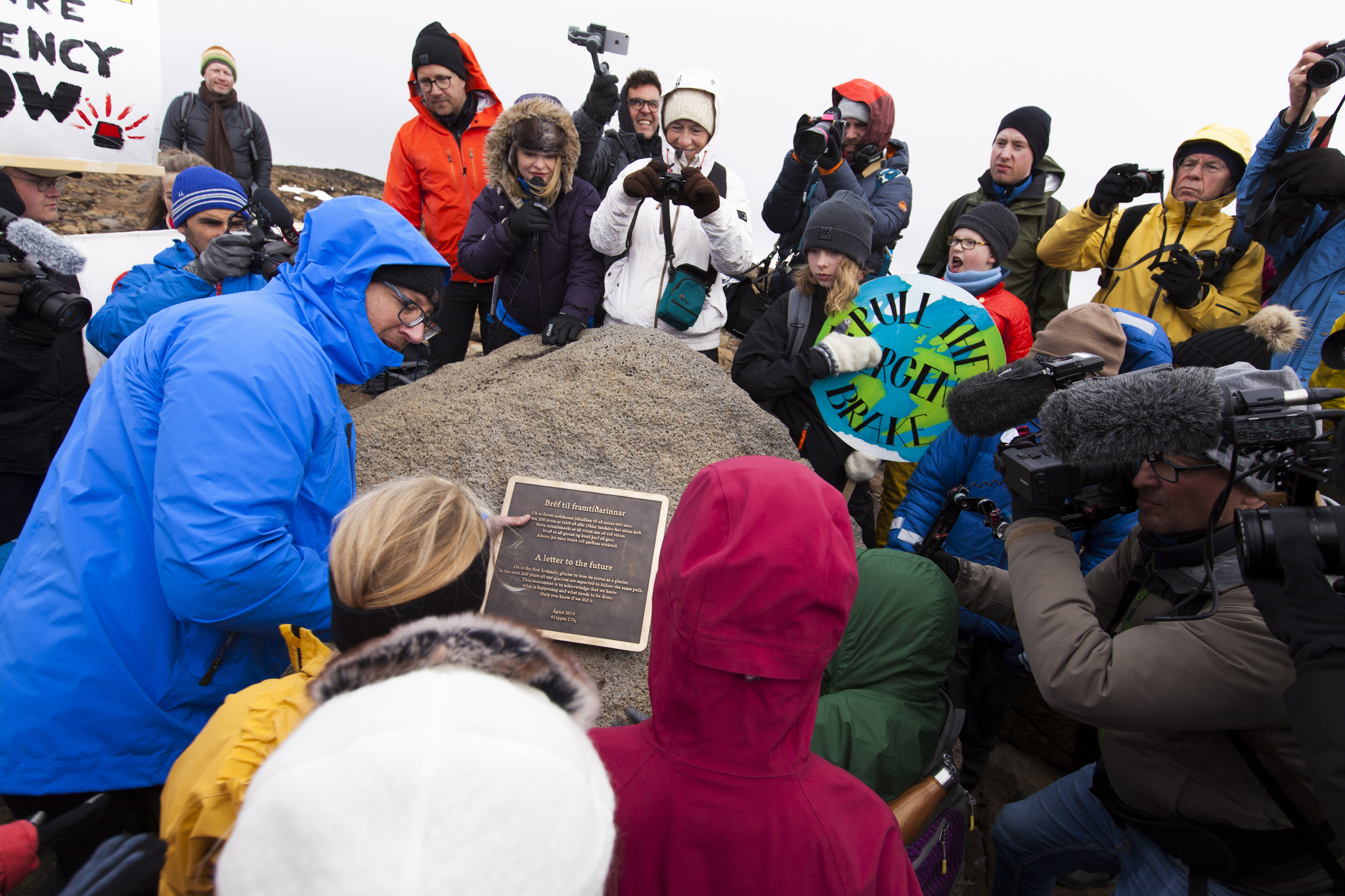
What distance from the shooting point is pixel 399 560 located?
155 centimetres

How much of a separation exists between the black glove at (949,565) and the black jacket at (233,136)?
22.5ft

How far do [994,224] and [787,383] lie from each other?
58.7 inches

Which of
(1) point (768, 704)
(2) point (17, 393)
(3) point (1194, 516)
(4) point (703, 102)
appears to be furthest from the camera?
(4) point (703, 102)

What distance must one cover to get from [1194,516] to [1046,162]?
3.84m

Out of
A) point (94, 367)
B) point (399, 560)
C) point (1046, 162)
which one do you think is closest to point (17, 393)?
point (94, 367)

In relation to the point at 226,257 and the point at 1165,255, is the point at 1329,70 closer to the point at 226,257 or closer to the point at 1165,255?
the point at 1165,255

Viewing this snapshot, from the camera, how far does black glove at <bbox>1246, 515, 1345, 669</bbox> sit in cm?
134

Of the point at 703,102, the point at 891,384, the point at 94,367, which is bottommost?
the point at 94,367

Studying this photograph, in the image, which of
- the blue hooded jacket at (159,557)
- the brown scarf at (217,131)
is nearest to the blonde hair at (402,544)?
the blue hooded jacket at (159,557)

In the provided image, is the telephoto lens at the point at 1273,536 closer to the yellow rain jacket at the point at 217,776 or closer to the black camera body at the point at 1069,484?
the black camera body at the point at 1069,484

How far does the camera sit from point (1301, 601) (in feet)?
4.55

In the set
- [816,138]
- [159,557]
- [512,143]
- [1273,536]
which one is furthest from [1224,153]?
[159,557]

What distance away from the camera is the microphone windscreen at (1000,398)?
2375 mm

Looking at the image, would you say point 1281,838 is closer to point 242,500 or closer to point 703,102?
point 242,500
